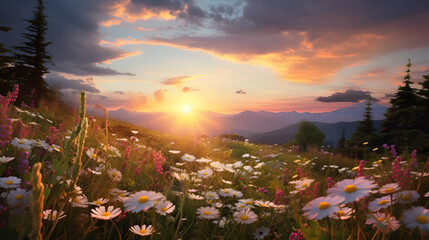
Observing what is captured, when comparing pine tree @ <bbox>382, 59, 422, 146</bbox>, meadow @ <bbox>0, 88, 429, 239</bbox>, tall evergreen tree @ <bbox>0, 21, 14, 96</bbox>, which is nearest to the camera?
meadow @ <bbox>0, 88, 429, 239</bbox>

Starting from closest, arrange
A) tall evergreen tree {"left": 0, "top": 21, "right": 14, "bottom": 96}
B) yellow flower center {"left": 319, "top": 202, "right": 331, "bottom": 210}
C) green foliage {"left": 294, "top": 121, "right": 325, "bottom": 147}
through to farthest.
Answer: yellow flower center {"left": 319, "top": 202, "right": 331, "bottom": 210}
tall evergreen tree {"left": 0, "top": 21, "right": 14, "bottom": 96}
green foliage {"left": 294, "top": 121, "right": 325, "bottom": 147}

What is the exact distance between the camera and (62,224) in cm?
162

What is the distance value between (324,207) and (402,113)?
32458 mm

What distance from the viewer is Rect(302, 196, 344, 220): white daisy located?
111cm

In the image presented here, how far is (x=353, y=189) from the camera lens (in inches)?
47.0

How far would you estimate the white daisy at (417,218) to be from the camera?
1133mm

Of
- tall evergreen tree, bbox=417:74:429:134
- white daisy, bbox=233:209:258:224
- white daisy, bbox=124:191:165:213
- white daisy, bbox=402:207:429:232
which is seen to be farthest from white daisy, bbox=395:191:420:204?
tall evergreen tree, bbox=417:74:429:134

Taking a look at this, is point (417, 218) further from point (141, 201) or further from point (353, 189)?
point (141, 201)

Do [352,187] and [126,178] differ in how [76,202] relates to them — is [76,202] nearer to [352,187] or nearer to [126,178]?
[126,178]

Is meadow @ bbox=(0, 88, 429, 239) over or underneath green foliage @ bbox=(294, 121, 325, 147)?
over

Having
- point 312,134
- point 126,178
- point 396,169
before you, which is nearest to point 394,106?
point 312,134

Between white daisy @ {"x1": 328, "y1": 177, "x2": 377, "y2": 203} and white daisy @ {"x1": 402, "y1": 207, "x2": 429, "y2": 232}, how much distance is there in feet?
0.68

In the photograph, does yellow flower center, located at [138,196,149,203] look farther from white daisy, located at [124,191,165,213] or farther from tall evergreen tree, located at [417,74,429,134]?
tall evergreen tree, located at [417,74,429,134]

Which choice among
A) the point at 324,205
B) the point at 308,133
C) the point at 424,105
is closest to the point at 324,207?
the point at 324,205
